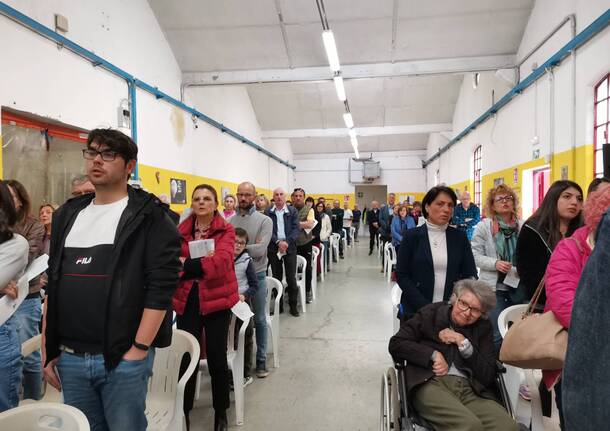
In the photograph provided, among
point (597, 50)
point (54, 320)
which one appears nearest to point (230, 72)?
point (597, 50)

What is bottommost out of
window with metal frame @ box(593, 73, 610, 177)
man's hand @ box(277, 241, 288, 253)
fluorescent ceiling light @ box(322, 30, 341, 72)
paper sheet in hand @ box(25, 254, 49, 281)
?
man's hand @ box(277, 241, 288, 253)

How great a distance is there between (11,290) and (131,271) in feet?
2.43

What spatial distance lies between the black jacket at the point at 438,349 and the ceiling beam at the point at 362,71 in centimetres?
584

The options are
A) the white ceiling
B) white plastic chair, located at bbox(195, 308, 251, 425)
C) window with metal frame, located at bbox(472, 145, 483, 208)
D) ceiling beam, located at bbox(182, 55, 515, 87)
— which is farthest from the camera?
window with metal frame, located at bbox(472, 145, 483, 208)

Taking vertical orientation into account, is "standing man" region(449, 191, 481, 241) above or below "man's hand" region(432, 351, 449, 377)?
above

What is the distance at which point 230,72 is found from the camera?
23.9 feet

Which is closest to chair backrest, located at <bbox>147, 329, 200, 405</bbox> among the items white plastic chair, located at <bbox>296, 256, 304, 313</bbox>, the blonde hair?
the blonde hair

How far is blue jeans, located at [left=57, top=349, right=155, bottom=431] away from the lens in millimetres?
1329

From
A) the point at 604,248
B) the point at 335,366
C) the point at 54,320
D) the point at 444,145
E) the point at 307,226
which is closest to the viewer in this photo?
the point at 604,248

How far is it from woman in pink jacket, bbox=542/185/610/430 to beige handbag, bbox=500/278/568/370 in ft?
0.46

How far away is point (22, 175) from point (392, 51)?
5.73 meters

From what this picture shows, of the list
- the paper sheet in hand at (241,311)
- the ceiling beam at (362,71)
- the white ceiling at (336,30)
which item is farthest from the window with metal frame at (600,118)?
the paper sheet in hand at (241,311)

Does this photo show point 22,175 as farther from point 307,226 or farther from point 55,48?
point 307,226

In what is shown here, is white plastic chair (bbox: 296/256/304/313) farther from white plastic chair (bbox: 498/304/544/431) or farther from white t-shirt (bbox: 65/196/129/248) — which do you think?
white t-shirt (bbox: 65/196/129/248)
